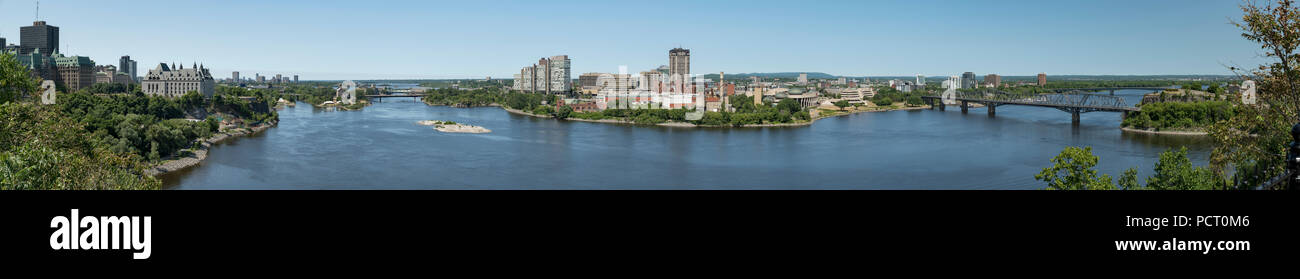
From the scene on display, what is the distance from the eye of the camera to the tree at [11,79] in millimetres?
3479

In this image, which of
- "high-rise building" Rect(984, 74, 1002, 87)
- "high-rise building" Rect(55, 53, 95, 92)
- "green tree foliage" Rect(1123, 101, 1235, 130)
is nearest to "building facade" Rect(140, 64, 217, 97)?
"high-rise building" Rect(55, 53, 95, 92)

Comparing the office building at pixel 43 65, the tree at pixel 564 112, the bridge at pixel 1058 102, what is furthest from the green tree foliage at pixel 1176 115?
the office building at pixel 43 65

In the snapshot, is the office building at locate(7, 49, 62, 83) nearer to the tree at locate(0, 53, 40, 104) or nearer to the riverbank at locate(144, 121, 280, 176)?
the riverbank at locate(144, 121, 280, 176)

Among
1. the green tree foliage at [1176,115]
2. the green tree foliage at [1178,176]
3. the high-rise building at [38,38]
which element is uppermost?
the high-rise building at [38,38]

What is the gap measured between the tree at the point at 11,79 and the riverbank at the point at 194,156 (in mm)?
4764

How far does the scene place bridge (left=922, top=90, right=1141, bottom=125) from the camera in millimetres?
16406

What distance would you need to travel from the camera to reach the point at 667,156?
11125 mm

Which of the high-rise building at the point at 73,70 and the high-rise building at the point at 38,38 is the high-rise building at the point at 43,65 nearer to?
the high-rise building at the point at 73,70

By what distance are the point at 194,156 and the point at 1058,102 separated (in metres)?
17.2

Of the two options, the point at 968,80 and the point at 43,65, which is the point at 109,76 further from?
the point at 968,80

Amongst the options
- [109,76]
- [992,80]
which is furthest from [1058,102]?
[109,76]

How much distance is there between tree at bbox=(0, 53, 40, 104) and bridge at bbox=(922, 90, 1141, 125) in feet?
52.3

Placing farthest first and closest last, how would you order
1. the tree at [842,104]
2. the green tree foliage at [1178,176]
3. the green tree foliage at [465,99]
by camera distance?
the green tree foliage at [465,99]
the tree at [842,104]
the green tree foliage at [1178,176]

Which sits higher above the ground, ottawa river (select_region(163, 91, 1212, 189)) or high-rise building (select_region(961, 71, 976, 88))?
high-rise building (select_region(961, 71, 976, 88))
